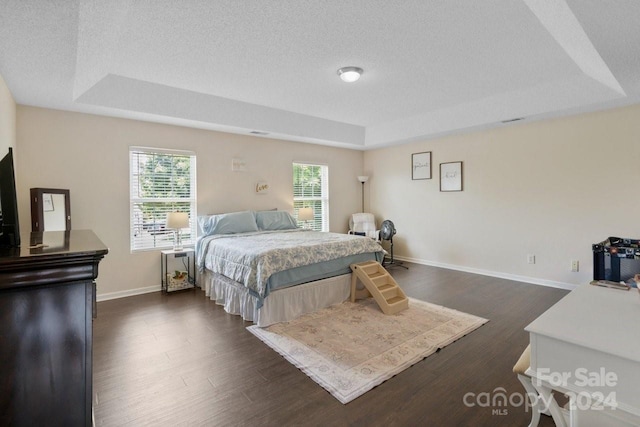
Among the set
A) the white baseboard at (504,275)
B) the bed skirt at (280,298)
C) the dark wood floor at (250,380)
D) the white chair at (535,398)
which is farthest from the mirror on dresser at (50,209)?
the white baseboard at (504,275)

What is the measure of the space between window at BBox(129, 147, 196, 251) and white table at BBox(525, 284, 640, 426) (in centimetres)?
452

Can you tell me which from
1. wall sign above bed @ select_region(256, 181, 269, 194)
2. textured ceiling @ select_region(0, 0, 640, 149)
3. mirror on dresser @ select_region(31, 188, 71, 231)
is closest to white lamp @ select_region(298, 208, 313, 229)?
wall sign above bed @ select_region(256, 181, 269, 194)

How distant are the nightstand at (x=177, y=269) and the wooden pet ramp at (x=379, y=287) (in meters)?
2.34

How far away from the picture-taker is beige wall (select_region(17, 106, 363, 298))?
11.8ft

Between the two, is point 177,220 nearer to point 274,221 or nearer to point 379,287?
point 274,221

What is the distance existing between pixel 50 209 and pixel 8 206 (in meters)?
2.83

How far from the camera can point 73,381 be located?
1.01 m

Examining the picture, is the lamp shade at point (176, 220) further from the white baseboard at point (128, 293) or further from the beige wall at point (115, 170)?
the white baseboard at point (128, 293)

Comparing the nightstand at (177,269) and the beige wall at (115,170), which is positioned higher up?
the beige wall at (115,170)

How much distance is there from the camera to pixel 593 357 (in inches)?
37.4

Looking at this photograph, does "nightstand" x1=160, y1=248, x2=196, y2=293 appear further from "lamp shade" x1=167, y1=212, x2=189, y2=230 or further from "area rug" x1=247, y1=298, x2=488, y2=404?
"area rug" x1=247, y1=298, x2=488, y2=404

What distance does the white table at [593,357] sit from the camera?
0.90 meters

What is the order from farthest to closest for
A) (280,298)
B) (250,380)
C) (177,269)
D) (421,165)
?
(421,165)
(177,269)
(280,298)
(250,380)

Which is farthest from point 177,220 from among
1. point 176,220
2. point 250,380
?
point 250,380
